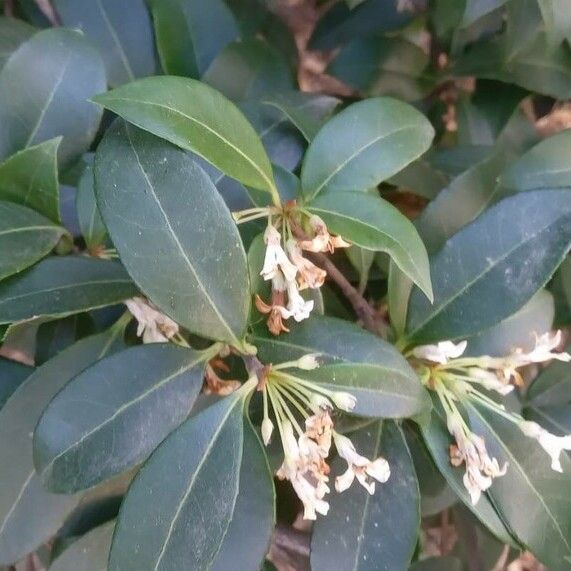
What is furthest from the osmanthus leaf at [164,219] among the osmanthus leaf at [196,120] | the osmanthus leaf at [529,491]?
the osmanthus leaf at [529,491]

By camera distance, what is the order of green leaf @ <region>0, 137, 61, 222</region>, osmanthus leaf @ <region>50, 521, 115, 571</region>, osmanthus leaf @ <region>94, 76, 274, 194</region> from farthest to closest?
osmanthus leaf @ <region>50, 521, 115, 571</region>, green leaf @ <region>0, 137, 61, 222</region>, osmanthus leaf @ <region>94, 76, 274, 194</region>

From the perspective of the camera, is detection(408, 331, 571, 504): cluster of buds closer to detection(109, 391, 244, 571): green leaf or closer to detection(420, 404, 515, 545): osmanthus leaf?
detection(420, 404, 515, 545): osmanthus leaf

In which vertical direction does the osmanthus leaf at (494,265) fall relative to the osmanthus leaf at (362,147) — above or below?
below

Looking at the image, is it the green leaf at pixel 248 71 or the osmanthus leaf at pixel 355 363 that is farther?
the green leaf at pixel 248 71

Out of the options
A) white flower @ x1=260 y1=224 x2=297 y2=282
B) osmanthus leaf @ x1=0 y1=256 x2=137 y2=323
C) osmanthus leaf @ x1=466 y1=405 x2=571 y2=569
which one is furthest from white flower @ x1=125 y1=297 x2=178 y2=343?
osmanthus leaf @ x1=466 y1=405 x2=571 y2=569

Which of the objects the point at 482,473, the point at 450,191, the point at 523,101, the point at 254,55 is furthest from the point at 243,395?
the point at 523,101

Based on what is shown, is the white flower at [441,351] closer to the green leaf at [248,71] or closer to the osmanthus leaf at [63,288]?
the osmanthus leaf at [63,288]

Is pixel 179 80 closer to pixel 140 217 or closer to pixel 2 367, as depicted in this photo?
pixel 140 217

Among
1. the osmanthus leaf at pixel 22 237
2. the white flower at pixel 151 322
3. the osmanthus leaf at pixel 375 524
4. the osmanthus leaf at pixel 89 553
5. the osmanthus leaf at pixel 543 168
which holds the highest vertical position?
the osmanthus leaf at pixel 22 237
